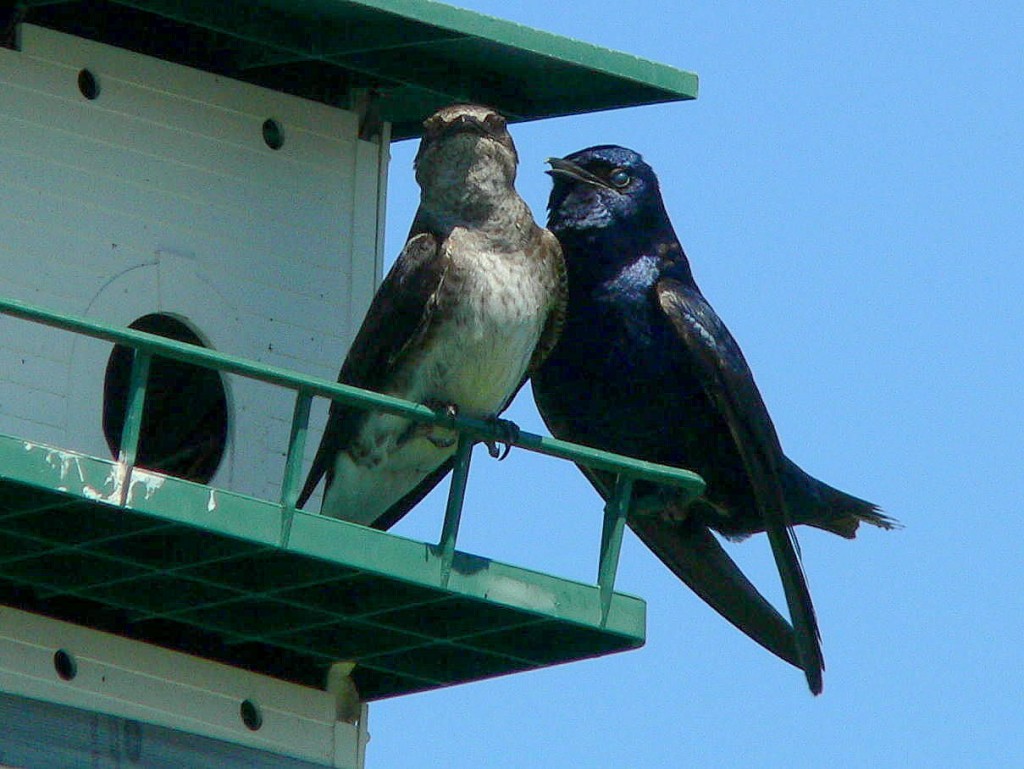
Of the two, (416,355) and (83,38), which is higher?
(83,38)

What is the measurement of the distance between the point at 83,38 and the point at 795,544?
86.2 inches

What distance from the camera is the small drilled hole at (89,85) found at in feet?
23.5

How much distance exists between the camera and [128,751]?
668 centimetres

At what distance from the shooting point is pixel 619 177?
8406mm

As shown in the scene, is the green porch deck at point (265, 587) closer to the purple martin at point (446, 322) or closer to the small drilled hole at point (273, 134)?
the purple martin at point (446, 322)

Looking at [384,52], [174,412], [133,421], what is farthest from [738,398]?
[133,421]

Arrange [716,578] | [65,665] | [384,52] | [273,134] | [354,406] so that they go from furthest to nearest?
[716,578] → [273,134] → [384,52] → [65,665] → [354,406]

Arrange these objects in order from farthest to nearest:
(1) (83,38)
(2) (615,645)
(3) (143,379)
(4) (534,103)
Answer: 1. (4) (534,103)
2. (1) (83,38)
3. (2) (615,645)
4. (3) (143,379)

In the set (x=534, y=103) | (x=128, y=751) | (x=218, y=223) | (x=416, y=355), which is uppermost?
(x=534, y=103)

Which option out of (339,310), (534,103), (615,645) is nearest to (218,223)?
(339,310)

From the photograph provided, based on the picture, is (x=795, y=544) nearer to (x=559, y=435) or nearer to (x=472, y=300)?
(x=559, y=435)

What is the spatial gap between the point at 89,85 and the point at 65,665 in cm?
139

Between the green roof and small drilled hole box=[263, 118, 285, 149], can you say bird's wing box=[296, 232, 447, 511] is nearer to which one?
the green roof

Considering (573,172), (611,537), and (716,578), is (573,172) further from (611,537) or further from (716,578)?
(611,537)
